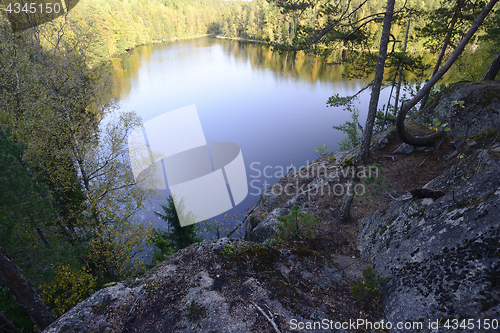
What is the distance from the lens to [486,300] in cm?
293

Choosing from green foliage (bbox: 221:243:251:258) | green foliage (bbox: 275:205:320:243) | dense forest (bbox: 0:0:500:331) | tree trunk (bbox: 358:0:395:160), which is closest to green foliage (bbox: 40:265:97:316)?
dense forest (bbox: 0:0:500:331)

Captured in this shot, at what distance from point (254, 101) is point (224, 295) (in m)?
33.4

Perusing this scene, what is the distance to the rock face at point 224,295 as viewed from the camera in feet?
12.3

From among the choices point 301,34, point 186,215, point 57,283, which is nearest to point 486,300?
point 301,34

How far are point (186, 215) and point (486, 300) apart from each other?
14.6 meters

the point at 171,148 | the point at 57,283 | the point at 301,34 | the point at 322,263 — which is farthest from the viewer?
the point at 171,148

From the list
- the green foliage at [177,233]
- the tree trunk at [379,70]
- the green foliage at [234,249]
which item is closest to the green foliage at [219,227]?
the green foliage at [177,233]

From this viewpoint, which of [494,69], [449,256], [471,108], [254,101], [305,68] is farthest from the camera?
[305,68]

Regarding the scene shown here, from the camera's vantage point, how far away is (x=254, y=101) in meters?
35.3

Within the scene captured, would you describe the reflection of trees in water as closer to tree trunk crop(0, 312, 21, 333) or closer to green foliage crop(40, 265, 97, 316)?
green foliage crop(40, 265, 97, 316)

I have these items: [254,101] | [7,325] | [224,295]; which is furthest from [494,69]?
[254,101]

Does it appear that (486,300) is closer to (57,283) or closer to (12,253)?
(12,253)

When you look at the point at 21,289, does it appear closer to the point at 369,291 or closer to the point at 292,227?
the point at 292,227

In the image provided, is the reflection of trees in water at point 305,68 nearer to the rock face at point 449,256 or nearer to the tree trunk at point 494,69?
the tree trunk at point 494,69
